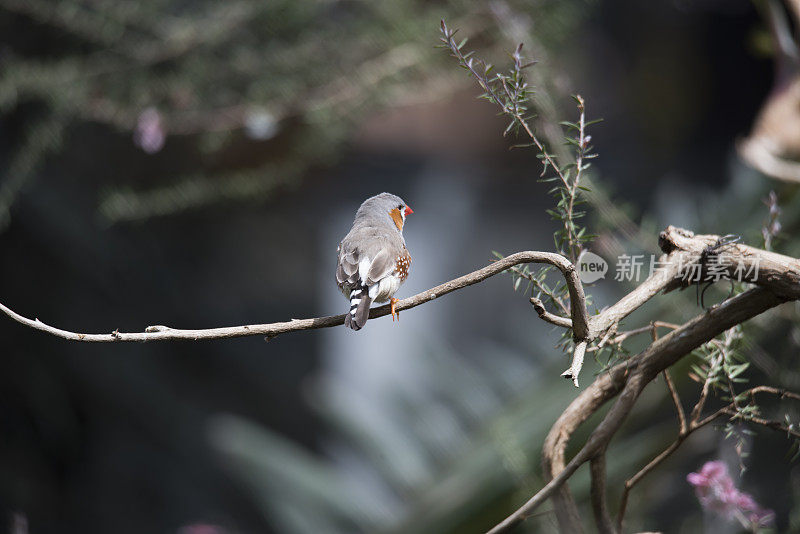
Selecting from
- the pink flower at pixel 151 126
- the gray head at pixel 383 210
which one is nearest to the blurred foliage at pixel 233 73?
the pink flower at pixel 151 126

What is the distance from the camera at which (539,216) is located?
2611 mm

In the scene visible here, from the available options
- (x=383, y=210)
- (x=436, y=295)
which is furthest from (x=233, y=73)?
(x=436, y=295)

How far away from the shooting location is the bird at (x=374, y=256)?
26.1 inches

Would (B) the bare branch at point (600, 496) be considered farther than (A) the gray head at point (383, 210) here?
No

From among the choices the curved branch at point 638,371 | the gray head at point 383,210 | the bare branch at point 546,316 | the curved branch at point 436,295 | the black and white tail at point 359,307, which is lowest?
the curved branch at point 638,371

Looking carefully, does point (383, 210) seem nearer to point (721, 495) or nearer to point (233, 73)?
point (721, 495)

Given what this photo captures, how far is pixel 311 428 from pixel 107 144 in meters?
1.05

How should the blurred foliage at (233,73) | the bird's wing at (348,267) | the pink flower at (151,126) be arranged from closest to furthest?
the bird's wing at (348,267)
the blurred foliage at (233,73)
the pink flower at (151,126)

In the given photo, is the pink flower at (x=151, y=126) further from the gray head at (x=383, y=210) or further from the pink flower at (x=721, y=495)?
the pink flower at (x=721, y=495)

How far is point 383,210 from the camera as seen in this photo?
0.72m

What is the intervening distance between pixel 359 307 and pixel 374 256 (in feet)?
0.23

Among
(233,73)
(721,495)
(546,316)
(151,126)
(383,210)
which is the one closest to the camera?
(546,316)

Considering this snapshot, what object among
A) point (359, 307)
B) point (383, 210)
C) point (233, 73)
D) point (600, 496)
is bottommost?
point (600, 496)

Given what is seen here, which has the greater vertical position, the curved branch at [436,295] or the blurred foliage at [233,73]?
the blurred foliage at [233,73]
